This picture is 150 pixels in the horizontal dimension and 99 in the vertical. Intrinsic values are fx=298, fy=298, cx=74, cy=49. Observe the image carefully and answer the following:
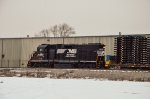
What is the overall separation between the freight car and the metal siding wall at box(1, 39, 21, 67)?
24.9 feet

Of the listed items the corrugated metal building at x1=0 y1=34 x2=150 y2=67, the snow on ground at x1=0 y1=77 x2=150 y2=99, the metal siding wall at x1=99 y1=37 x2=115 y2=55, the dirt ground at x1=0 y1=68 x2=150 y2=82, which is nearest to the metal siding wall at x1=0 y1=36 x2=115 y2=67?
the corrugated metal building at x1=0 y1=34 x2=150 y2=67

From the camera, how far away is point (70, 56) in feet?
122

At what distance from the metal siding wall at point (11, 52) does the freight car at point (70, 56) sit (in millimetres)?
7583

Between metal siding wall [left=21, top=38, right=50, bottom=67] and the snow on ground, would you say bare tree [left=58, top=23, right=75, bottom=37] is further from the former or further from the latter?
the snow on ground

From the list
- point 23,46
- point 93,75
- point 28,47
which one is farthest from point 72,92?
point 23,46

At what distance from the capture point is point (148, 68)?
111 ft

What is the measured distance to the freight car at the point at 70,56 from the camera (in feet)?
118

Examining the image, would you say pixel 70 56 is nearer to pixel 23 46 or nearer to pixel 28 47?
pixel 28 47

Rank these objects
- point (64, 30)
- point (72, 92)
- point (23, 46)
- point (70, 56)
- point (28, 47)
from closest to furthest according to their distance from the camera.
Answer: point (72, 92) → point (70, 56) → point (28, 47) → point (23, 46) → point (64, 30)

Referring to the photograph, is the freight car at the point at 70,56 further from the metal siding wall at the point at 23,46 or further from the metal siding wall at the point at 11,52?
the metal siding wall at the point at 11,52

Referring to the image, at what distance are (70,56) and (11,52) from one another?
525 inches

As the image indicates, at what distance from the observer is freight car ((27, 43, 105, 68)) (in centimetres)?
3603

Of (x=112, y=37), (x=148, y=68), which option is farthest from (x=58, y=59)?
(x=148, y=68)

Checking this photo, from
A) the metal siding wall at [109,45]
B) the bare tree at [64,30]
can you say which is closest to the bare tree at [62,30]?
the bare tree at [64,30]
